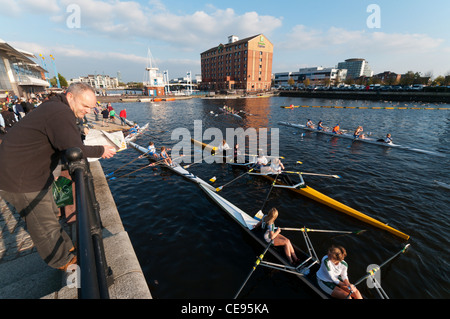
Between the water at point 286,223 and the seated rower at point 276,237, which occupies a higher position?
the seated rower at point 276,237

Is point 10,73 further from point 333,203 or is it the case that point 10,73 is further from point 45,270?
point 333,203

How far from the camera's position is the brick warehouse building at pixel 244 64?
9801 centimetres

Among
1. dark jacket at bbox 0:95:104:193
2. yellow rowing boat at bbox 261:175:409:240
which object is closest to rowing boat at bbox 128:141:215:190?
yellow rowing boat at bbox 261:175:409:240

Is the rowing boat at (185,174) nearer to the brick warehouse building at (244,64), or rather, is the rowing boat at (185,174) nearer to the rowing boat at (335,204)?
the rowing boat at (335,204)

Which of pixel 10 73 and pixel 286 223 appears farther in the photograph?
pixel 10 73

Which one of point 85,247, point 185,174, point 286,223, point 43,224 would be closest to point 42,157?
point 43,224

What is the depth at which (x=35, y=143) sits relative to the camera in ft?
8.55

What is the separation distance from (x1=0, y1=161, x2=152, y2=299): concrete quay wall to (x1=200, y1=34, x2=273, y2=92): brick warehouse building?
105 meters

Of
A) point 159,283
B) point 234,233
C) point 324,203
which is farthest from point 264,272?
point 324,203

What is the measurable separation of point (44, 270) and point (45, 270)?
0.11ft

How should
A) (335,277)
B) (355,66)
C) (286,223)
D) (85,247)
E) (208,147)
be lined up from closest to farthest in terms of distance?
(85,247), (335,277), (286,223), (208,147), (355,66)

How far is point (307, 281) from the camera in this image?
639cm

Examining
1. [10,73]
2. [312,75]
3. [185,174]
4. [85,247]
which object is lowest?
[185,174]

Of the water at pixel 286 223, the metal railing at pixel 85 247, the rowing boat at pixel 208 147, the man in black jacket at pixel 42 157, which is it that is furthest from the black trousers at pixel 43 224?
the rowing boat at pixel 208 147
